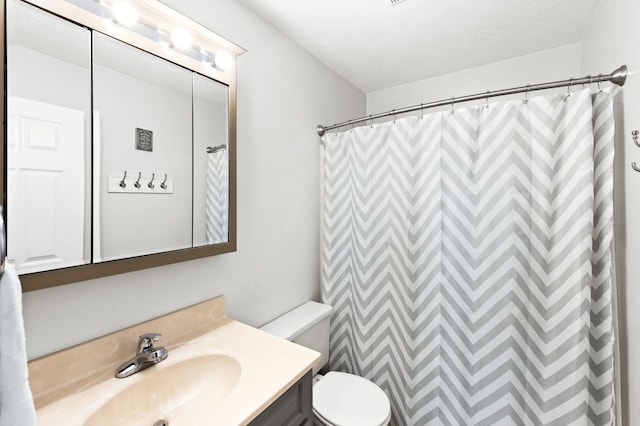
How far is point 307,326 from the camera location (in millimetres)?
1568

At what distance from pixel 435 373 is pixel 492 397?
27 centimetres

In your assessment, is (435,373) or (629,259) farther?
(435,373)

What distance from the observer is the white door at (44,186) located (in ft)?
2.49

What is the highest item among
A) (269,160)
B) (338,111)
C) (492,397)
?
(338,111)

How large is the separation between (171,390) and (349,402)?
2.84ft

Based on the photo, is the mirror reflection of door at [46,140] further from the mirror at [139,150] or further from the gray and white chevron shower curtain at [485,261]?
the gray and white chevron shower curtain at [485,261]

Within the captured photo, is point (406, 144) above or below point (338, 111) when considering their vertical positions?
below

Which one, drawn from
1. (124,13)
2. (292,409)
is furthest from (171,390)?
(124,13)

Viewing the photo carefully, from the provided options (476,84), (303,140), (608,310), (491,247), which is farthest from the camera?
(476,84)

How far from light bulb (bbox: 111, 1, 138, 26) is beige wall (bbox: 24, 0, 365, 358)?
0.61ft

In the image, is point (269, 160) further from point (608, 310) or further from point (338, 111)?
point (608, 310)

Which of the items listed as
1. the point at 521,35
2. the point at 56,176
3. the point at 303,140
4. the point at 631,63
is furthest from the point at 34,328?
the point at 521,35

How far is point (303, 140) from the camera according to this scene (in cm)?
179

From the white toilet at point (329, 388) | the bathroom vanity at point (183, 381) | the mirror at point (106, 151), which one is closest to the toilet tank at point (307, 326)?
the white toilet at point (329, 388)
